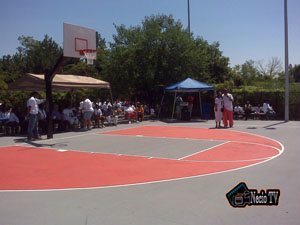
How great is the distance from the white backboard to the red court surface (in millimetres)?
5056

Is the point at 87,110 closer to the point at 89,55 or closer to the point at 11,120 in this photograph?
the point at 89,55

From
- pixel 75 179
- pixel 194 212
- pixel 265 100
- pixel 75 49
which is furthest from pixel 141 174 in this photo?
pixel 265 100

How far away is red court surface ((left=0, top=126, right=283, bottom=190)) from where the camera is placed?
→ 24.9 feet

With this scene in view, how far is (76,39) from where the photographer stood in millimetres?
15516

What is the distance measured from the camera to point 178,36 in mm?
26875

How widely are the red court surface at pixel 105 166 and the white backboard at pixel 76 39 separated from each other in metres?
5.06

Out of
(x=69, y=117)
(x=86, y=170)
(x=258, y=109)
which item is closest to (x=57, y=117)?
(x=69, y=117)

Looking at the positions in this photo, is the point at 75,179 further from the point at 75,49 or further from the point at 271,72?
the point at 271,72

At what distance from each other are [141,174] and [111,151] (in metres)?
3.63

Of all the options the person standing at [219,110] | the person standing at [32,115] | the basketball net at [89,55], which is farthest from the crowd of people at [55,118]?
the person standing at [219,110]

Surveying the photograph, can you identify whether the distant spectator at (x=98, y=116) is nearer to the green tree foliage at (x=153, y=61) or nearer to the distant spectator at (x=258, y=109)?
the green tree foliage at (x=153, y=61)

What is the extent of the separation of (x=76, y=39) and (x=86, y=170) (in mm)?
8577

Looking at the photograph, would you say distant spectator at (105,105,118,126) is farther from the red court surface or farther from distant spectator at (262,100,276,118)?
distant spectator at (262,100,276,118)

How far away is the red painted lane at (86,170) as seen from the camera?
7.50 m
